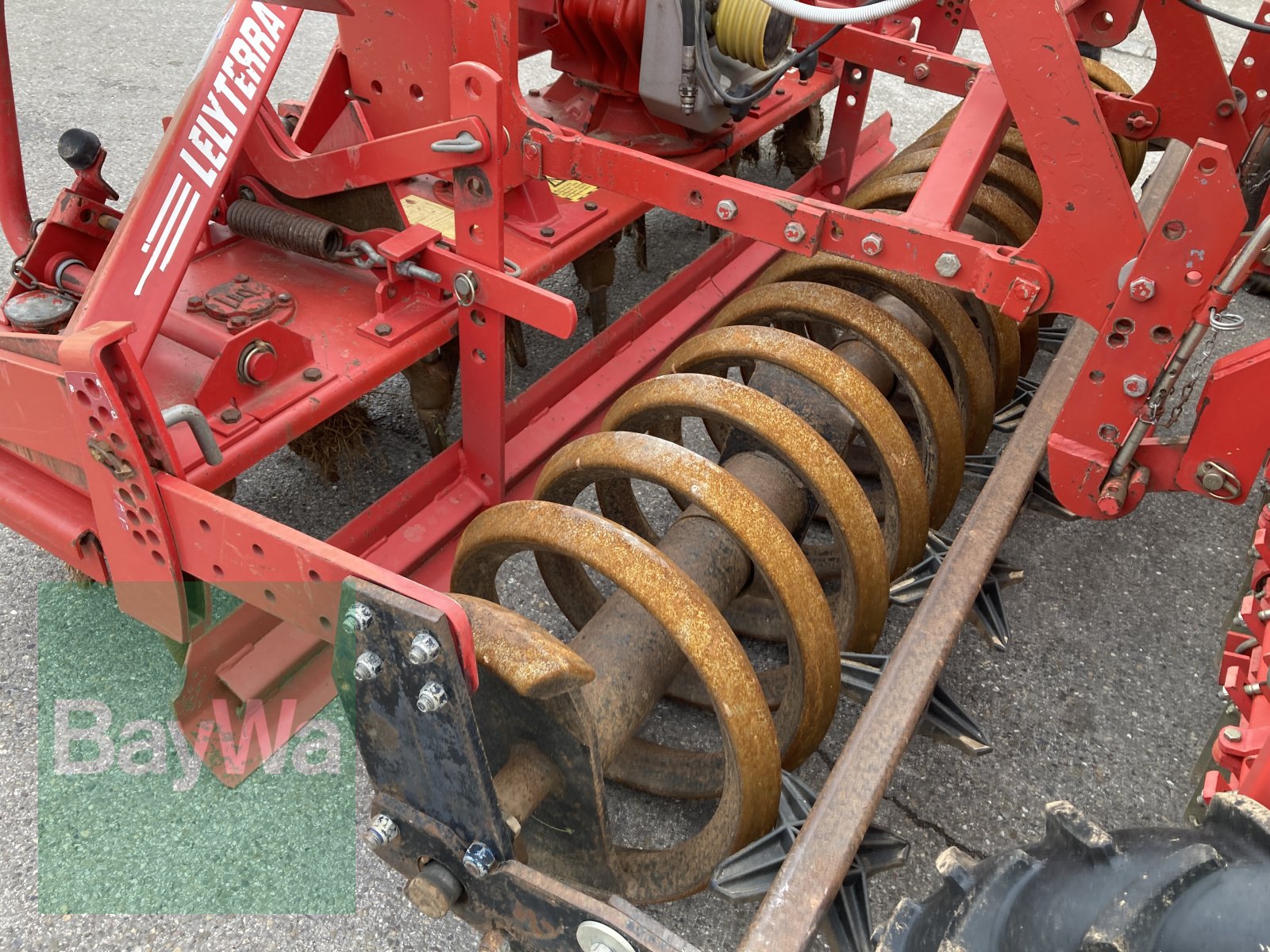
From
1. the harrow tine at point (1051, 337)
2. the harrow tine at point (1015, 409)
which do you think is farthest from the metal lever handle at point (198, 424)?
the harrow tine at point (1051, 337)

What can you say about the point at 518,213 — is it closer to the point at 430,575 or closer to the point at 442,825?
the point at 430,575

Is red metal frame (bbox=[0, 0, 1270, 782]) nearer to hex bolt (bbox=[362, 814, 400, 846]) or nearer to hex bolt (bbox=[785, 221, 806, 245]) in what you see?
hex bolt (bbox=[785, 221, 806, 245])

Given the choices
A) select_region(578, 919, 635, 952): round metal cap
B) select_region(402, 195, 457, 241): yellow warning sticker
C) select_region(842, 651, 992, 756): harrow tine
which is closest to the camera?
select_region(578, 919, 635, 952): round metal cap

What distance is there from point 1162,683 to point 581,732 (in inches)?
71.3

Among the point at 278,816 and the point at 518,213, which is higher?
the point at 518,213

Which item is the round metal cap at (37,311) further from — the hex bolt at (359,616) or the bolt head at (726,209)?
the bolt head at (726,209)

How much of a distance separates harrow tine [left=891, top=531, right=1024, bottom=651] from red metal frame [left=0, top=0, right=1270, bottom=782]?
38 cm

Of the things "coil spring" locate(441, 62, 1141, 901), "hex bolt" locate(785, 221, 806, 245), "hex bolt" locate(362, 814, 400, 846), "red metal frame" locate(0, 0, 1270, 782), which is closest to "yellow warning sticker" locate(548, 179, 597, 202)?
"red metal frame" locate(0, 0, 1270, 782)

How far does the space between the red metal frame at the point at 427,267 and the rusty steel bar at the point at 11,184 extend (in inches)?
0.6

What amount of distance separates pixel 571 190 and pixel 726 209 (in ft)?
3.13

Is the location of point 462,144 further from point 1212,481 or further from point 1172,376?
point 1212,481

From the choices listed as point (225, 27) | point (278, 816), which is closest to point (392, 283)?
point (225, 27)

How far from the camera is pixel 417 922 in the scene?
6.98 ft

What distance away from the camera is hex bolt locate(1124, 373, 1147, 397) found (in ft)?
6.24
